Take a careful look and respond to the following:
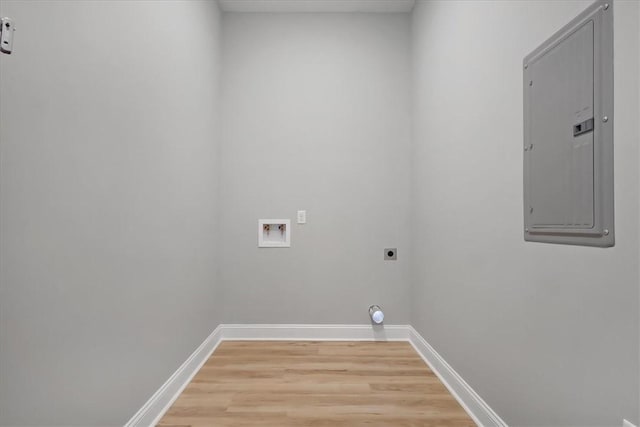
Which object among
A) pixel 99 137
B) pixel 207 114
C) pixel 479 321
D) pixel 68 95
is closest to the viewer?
pixel 68 95

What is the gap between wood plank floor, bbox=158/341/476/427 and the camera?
181 cm

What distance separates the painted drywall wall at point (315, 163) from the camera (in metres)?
3.06

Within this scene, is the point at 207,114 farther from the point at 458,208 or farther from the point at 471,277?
the point at 471,277

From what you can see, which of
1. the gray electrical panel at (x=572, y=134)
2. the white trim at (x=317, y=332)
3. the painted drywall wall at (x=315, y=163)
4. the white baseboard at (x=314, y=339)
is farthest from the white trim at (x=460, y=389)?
the gray electrical panel at (x=572, y=134)

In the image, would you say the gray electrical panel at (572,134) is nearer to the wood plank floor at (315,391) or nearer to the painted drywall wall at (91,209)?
the wood plank floor at (315,391)

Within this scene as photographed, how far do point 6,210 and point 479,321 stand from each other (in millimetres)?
1953

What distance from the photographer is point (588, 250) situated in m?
1.05

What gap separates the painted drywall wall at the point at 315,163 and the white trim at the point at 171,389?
20.3 inches

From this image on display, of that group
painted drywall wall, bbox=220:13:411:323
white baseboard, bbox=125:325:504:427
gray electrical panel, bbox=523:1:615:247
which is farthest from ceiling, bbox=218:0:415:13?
white baseboard, bbox=125:325:504:427

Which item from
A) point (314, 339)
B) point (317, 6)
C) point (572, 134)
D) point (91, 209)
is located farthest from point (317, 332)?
point (317, 6)

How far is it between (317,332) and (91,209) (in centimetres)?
218

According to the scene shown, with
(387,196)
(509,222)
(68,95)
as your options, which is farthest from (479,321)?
(68,95)

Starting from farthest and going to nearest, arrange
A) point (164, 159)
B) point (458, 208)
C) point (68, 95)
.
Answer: point (458, 208)
point (164, 159)
point (68, 95)

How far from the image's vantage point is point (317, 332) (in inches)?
119
